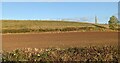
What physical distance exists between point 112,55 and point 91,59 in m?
0.92

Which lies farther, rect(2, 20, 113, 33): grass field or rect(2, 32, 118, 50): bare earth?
rect(2, 20, 113, 33): grass field

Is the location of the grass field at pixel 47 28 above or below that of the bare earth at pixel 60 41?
above

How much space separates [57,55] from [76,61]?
3.93 feet

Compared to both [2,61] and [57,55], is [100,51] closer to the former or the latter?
[57,55]

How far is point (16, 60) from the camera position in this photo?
448 inches

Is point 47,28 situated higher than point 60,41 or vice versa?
point 47,28

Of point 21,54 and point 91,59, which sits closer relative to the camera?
point 91,59

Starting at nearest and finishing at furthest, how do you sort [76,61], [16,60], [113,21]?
[76,61] → [16,60] → [113,21]

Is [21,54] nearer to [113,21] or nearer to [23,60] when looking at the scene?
[23,60]

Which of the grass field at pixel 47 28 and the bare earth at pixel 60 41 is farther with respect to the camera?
the grass field at pixel 47 28

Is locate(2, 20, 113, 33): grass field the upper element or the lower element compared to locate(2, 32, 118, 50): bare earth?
upper

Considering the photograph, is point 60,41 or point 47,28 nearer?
point 60,41

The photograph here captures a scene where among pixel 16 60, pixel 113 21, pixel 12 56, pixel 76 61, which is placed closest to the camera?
pixel 76 61

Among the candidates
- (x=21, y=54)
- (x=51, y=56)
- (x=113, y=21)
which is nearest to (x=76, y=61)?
(x=51, y=56)
